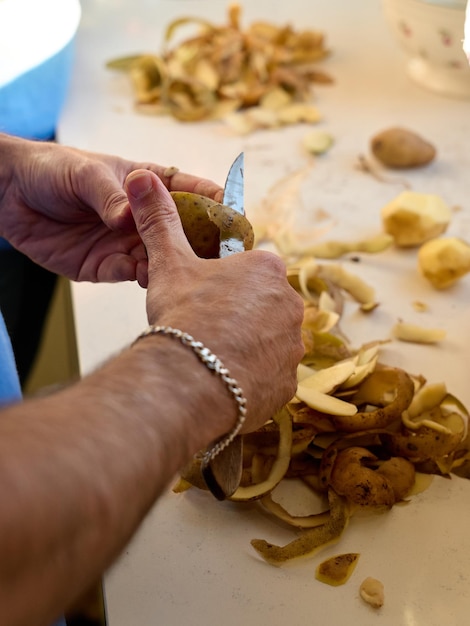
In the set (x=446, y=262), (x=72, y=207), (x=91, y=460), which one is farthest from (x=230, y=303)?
(x=446, y=262)

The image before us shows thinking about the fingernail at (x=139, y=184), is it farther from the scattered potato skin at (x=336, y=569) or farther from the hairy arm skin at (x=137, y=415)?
the scattered potato skin at (x=336, y=569)

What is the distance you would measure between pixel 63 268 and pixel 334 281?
12.4 inches

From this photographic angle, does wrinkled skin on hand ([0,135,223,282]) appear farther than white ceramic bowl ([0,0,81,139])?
No

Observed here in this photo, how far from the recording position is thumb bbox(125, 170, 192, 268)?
56 centimetres

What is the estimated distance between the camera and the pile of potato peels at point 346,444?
0.62 meters

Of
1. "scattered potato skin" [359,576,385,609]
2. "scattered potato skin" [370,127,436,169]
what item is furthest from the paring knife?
"scattered potato skin" [370,127,436,169]

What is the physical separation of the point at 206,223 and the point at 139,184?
0.10 metres

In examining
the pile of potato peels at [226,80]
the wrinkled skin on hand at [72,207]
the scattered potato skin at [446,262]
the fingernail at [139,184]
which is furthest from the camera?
the pile of potato peels at [226,80]

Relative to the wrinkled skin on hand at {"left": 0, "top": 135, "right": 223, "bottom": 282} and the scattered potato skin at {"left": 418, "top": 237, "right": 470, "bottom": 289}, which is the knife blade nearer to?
the wrinkled skin on hand at {"left": 0, "top": 135, "right": 223, "bottom": 282}

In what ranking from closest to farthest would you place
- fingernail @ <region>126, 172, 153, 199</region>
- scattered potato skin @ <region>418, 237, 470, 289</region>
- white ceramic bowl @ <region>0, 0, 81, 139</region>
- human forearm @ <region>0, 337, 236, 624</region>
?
human forearm @ <region>0, 337, 236, 624</region>
fingernail @ <region>126, 172, 153, 199</region>
scattered potato skin @ <region>418, 237, 470, 289</region>
white ceramic bowl @ <region>0, 0, 81, 139</region>

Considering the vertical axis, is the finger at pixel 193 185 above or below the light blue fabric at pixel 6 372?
above

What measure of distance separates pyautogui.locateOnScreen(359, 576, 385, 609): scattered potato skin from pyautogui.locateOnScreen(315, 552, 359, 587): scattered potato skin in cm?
1

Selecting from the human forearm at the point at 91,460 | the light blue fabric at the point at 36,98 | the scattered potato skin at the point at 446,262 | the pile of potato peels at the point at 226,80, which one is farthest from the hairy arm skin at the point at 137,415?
the pile of potato peels at the point at 226,80

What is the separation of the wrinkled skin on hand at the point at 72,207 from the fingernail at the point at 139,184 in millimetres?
96
